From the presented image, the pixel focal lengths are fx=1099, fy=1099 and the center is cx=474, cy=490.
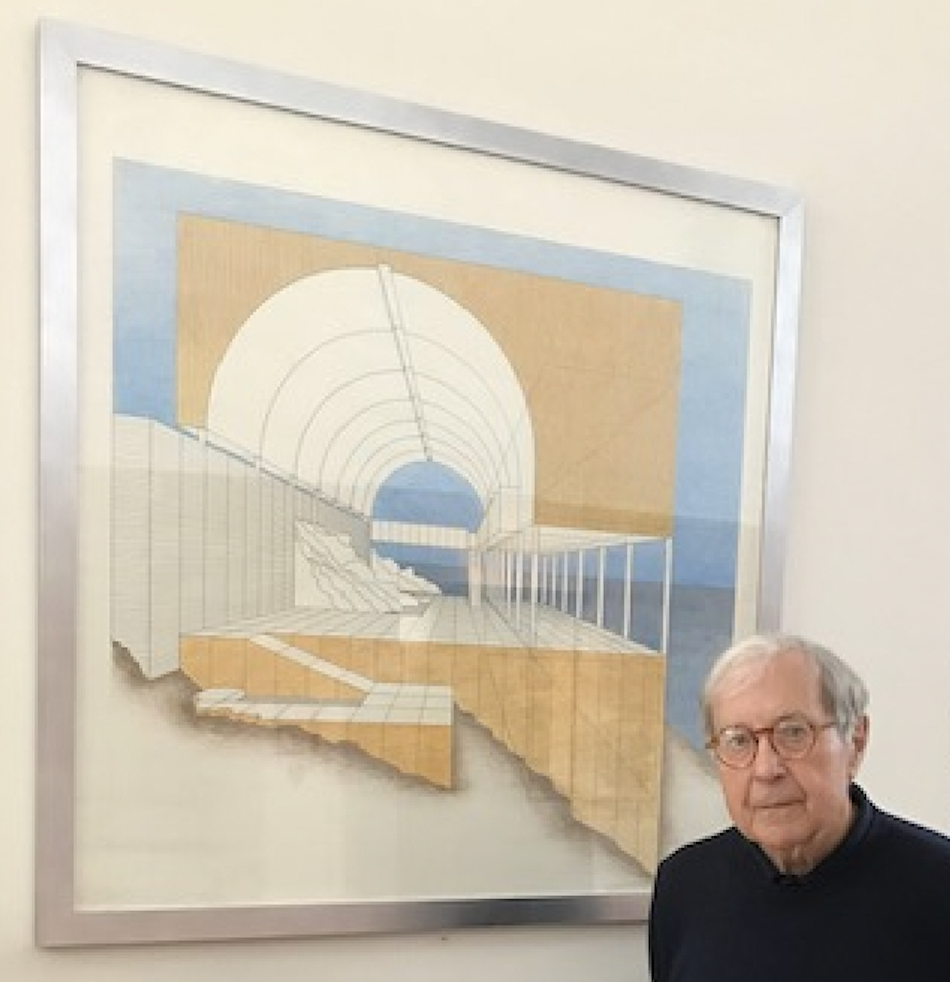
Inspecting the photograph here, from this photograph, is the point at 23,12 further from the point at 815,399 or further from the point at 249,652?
the point at 815,399

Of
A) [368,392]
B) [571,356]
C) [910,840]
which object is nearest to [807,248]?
[571,356]

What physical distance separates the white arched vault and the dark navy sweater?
0.53 metres

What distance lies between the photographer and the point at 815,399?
63.8 inches

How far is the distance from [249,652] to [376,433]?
30 cm

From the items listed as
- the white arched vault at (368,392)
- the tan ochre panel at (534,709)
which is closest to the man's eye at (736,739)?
the tan ochre panel at (534,709)

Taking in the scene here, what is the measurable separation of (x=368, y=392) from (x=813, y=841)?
736 millimetres

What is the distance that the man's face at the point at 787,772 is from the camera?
1.22m

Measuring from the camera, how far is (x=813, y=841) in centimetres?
124

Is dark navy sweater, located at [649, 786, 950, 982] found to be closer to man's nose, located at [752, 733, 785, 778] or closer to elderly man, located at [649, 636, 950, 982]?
elderly man, located at [649, 636, 950, 982]

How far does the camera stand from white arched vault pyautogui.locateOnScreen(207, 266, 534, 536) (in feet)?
4.25

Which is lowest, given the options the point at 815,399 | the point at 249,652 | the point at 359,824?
the point at 359,824

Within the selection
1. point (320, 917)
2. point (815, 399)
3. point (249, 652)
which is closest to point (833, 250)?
point (815, 399)

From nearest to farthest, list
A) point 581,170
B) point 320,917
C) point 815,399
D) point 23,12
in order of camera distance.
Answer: point 23,12
point 320,917
point 581,170
point 815,399

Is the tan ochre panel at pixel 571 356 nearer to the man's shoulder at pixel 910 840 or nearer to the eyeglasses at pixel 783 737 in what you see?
the eyeglasses at pixel 783 737
